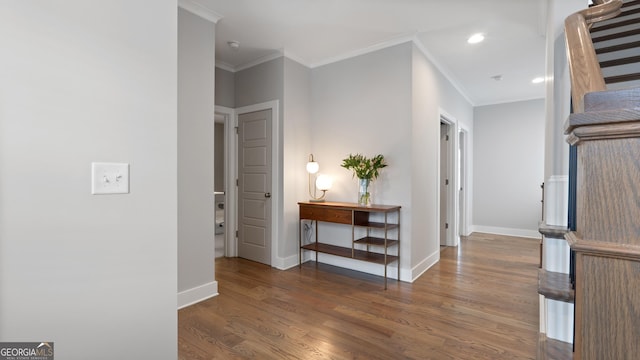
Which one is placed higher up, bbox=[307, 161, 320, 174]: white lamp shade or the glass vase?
bbox=[307, 161, 320, 174]: white lamp shade

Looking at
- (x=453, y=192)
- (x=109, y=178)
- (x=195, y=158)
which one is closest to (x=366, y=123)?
(x=195, y=158)

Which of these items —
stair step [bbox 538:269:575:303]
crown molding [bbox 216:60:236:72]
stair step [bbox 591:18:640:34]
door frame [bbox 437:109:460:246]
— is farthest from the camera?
door frame [bbox 437:109:460:246]

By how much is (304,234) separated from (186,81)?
2.24m

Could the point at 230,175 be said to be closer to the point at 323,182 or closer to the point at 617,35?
the point at 323,182

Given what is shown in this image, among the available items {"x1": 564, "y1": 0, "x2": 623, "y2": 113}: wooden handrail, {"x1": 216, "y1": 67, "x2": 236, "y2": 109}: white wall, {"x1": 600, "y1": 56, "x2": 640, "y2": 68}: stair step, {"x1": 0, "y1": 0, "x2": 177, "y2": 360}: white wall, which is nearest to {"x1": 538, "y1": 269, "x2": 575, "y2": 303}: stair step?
{"x1": 564, "y1": 0, "x2": 623, "y2": 113}: wooden handrail

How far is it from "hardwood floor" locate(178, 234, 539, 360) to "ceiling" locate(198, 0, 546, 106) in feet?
8.30

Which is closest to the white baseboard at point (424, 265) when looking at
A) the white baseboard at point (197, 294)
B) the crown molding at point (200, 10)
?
the white baseboard at point (197, 294)

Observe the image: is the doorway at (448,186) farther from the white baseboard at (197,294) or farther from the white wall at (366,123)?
the white baseboard at (197,294)

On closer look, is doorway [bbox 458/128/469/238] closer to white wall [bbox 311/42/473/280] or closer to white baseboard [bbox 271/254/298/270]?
white wall [bbox 311/42/473/280]

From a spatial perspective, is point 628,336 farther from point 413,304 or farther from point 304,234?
point 304,234

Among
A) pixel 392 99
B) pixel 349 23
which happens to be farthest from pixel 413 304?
pixel 349 23

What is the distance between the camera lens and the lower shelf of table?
10.5 feet

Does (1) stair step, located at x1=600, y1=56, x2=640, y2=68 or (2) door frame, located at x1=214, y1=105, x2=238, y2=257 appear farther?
(2) door frame, located at x1=214, y1=105, x2=238, y2=257

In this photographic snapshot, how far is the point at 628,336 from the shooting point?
1.56ft
